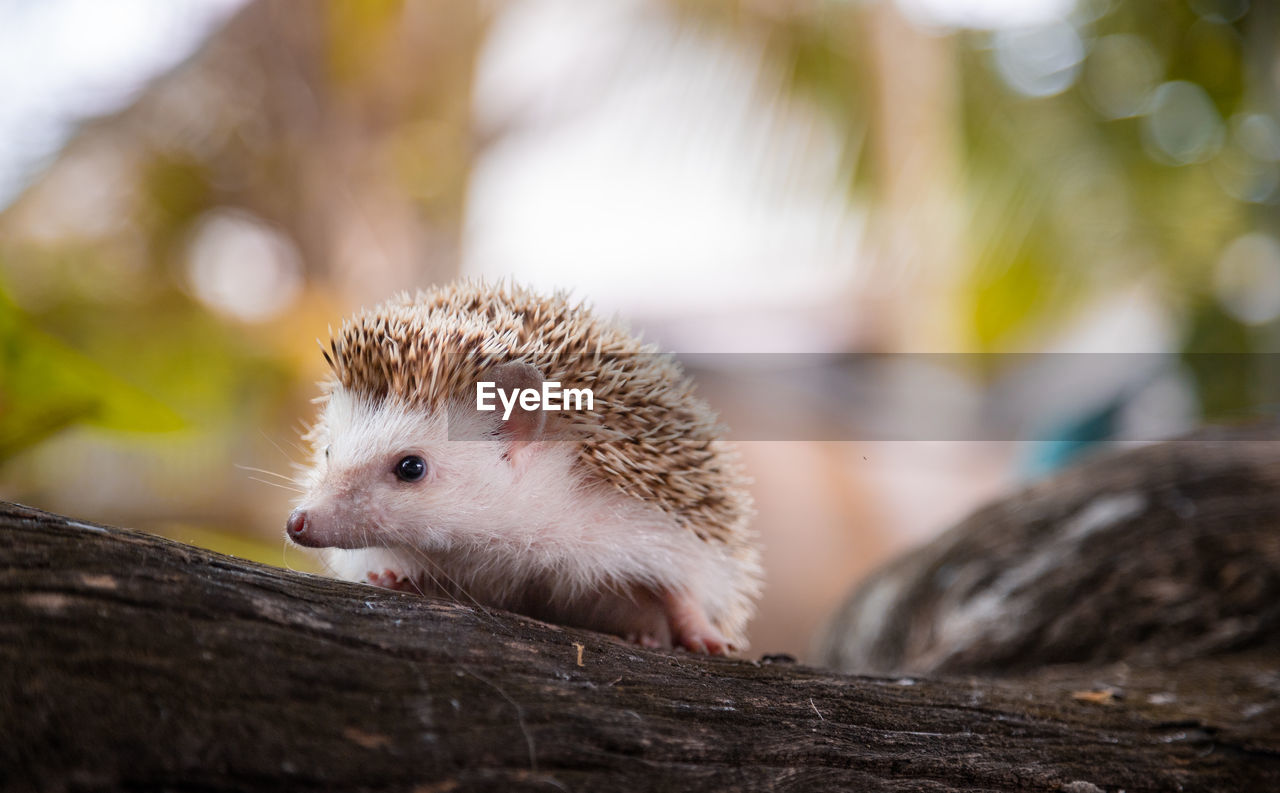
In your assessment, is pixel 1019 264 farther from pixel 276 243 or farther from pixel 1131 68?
pixel 276 243

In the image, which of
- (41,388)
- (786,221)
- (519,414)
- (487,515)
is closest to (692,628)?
(487,515)

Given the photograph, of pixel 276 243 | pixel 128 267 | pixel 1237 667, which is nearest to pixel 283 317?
pixel 276 243

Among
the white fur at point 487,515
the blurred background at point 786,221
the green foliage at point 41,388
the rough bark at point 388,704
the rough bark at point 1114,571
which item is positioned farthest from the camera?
the blurred background at point 786,221

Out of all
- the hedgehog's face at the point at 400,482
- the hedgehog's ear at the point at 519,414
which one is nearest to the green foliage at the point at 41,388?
the hedgehog's face at the point at 400,482

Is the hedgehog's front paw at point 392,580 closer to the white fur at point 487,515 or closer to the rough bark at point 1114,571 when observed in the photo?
the white fur at point 487,515

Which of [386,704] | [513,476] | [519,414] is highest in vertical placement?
[519,414]

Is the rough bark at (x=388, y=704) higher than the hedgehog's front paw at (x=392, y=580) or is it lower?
lower

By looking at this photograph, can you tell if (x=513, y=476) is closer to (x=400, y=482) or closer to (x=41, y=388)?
(x=400, y=482)
